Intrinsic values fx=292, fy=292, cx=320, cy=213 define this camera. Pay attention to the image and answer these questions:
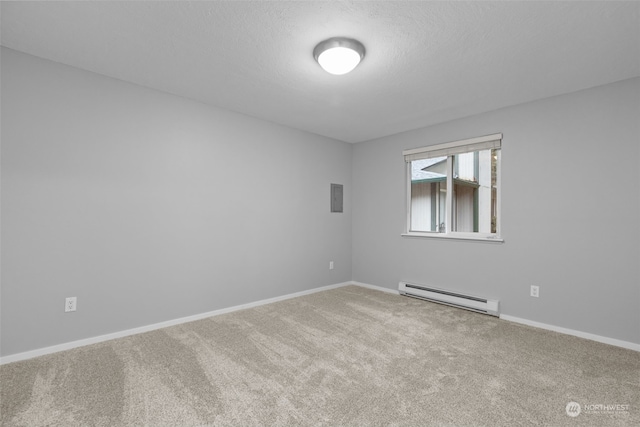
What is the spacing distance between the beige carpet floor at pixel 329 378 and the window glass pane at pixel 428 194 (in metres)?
1.58

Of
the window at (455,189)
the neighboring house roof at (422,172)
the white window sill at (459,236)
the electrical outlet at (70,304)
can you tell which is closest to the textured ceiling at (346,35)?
the window at (455,189)

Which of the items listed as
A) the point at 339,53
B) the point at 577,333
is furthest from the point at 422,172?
the point at 339,53

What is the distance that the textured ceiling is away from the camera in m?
1.82

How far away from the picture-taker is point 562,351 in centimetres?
247

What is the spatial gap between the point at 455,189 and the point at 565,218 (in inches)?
49.2

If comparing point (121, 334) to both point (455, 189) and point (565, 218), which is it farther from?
point (565, 218)

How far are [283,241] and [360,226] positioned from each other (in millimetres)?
1449

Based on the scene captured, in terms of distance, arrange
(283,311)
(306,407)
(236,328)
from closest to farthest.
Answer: (306,407)
(236,328)
(283,311)

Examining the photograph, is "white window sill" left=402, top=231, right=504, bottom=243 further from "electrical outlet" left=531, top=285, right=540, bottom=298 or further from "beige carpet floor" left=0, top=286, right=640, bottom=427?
"beige carpet floor" left=0, top=286, right=640, bottom=427

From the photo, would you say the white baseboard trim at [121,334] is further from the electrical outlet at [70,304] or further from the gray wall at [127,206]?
the electrical outlet at [70,304]

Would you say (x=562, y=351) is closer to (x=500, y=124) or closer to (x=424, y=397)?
(x=424, y=397)

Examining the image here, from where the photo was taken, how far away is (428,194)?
4.29 meters

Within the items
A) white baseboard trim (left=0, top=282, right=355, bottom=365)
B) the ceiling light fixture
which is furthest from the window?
white baseboard trim (left=0, top=282, right=355, bottom=365)

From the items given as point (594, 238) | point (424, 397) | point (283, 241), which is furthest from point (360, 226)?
point (424, 397)
